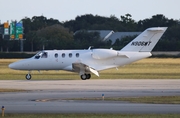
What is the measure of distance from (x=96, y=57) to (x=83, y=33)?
223 feet

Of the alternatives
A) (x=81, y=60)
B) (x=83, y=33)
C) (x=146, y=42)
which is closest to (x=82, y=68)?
(x=81, y=60)

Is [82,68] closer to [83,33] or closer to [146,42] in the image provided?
[146,42]

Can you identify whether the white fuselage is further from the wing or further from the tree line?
the tree line

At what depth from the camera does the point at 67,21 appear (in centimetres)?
13988

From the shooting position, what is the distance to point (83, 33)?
10912 cm

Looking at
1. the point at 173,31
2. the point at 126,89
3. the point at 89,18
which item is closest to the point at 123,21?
the point at 89,18

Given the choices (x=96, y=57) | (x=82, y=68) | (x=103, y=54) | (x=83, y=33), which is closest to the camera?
(x=82, y=68)

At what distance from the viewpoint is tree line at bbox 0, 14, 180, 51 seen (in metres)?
91.4

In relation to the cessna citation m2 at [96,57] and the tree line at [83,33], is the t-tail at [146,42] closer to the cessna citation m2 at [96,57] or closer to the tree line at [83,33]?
the cessna citation m2 at [96,57]

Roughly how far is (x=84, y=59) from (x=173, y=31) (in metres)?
66.8

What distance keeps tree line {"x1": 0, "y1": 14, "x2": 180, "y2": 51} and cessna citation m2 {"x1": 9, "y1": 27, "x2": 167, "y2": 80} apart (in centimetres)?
3978

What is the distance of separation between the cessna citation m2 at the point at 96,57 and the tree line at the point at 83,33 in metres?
39.8

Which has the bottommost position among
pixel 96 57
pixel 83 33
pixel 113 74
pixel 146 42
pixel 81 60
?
pixel 113 74
